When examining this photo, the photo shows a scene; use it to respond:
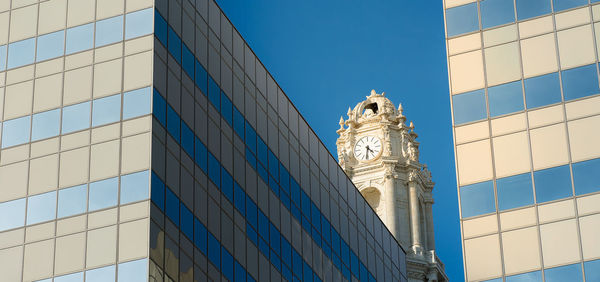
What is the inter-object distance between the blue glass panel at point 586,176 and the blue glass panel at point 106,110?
18.5 m

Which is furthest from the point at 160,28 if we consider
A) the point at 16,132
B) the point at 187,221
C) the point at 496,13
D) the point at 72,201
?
the point at 496,13

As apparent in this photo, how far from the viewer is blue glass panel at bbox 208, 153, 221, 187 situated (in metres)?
62.8

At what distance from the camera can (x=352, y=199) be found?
277 feet

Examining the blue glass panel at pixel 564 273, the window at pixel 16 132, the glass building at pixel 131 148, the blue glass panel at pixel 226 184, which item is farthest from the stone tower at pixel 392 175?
the blue glass panel at pixel 564 273

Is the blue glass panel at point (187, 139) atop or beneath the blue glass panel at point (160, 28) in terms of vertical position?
beneath

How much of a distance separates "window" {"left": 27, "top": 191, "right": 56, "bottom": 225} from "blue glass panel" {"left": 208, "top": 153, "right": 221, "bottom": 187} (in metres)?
7.79

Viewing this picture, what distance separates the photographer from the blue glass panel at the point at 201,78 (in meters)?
63.4

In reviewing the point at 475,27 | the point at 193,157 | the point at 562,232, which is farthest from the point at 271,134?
the point at 562,232

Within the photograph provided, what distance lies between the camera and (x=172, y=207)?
57938mm

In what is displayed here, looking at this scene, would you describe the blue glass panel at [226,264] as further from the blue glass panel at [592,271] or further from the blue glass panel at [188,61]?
the blue glass panel at [592,271]

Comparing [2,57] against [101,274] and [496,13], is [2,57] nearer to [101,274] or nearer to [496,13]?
[101,274]

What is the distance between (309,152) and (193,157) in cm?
1731

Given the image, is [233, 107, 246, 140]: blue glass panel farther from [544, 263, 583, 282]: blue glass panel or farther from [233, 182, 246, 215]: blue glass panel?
[544, 263, 583, 282]: blue glass panel

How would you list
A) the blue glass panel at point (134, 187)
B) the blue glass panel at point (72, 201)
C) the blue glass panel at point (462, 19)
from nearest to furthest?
the blue glass panel at point (134, 187), the blue glass panel at point (72, 201), the blue glass panel at point (462, 19)
